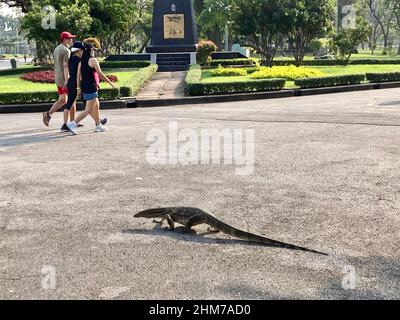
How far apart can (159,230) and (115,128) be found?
281 inches

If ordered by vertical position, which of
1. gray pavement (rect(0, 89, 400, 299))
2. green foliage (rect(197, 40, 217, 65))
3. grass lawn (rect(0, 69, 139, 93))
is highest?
green foliage (rect(197, 40, 217, 65))

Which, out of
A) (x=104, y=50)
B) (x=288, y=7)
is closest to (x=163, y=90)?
(x=288, y=7)

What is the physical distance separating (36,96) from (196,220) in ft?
46.8

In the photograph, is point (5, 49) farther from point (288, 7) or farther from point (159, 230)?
point (159, 230)

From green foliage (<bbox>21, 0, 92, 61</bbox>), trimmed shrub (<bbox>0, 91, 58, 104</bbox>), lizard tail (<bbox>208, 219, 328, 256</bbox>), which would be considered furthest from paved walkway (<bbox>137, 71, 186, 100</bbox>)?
lizard tail (<bbox>208, 219, 328, 256</bbox>)

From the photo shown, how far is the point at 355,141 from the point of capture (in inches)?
373

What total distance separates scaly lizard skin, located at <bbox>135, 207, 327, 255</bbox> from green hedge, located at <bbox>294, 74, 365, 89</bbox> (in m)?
16.5

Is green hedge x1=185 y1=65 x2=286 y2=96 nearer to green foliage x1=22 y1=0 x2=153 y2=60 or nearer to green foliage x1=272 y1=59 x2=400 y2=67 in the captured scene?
green foliage x1=22 y1=0 x2=153 y2=60

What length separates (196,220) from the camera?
4875 millimetres

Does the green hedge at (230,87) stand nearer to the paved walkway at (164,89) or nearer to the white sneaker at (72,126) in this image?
the paved walkway at (164,89)

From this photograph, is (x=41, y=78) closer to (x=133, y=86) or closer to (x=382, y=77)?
(x=133, y=86)

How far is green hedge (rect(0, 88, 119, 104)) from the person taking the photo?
17.5 meters

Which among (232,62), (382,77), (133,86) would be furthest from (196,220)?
(232,62)

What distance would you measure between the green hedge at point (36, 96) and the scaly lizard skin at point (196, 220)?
42.9 ft
